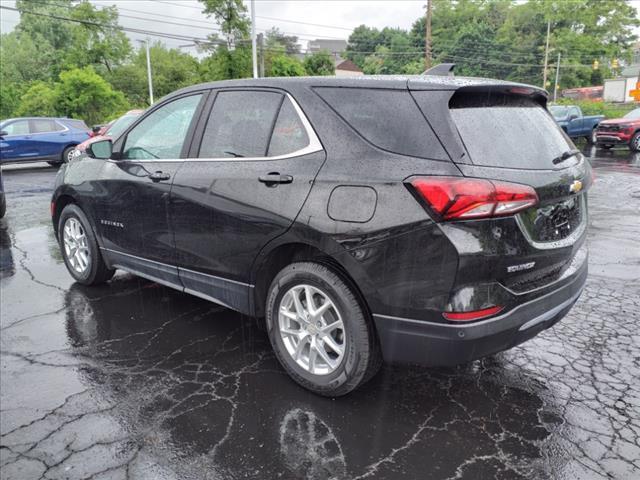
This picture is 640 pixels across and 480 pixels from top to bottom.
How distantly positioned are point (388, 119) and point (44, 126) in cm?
1619

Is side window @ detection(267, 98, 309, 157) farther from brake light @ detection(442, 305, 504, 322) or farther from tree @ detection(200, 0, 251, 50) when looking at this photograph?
tree @ detection(200, 0, 251, 50)

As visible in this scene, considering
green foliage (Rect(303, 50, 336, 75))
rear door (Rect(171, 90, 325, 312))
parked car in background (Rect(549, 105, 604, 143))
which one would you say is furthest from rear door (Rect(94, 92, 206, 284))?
green foliage (Rect(303, 50, 336, 75))

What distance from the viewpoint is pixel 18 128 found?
51.6ft

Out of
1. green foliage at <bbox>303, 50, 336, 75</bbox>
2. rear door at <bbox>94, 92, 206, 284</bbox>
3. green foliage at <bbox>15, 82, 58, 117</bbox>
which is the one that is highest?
green foliage at <bbox>303, 50, 336, 75</bbox>

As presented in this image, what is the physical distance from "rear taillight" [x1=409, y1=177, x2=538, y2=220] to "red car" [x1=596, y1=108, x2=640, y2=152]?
63.1 feet

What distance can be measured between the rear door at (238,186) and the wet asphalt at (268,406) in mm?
538

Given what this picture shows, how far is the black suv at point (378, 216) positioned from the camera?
96.7 inches

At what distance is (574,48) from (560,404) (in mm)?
70948

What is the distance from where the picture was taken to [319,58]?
152ft

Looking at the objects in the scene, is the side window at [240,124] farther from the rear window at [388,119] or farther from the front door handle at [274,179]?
the rear window at [388,119]

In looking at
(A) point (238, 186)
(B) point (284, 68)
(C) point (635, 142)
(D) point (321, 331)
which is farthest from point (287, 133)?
(B) point (284, 68)

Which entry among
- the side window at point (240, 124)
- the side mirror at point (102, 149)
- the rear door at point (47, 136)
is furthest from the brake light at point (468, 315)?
the rear door at point (47, 136)

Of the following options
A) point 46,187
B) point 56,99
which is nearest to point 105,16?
point 56,99

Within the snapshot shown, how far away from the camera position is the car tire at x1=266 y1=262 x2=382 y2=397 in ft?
9.06
